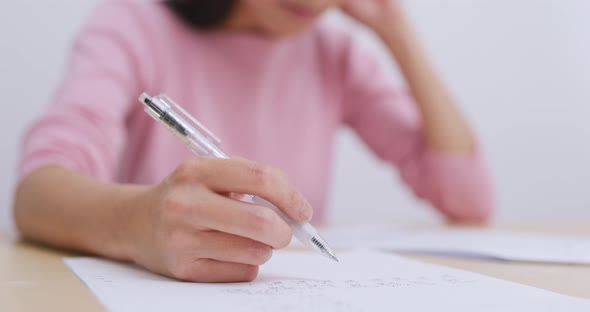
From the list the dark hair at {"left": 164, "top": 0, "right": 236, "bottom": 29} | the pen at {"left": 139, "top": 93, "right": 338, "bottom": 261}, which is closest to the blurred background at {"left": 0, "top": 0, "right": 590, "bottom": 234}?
the dark hair at {"left": 164, "top": 0, "right": 236, "bottom": 29}

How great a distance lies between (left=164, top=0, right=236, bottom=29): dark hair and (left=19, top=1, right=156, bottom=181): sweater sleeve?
0.07m

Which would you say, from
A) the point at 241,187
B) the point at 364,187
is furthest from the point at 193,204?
the point at 364,187

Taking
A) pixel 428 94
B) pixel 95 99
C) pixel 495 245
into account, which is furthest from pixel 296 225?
pixel 428 94

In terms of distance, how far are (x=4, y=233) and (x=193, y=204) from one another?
0.43 m

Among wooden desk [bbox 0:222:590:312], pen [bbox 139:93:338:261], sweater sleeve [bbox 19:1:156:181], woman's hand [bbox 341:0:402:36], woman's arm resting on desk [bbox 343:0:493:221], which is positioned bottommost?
wooden desk [bbox 0:222:590:312]

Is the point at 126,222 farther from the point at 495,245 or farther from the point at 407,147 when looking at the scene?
the point at 407,147

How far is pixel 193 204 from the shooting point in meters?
0.37

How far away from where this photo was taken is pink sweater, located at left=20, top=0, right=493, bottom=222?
2.69 feet

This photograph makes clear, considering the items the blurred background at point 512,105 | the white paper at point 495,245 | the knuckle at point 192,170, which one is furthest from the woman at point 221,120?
the blurred background at point 512,105

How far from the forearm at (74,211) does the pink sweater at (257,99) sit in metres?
0.14

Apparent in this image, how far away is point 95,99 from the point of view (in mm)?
706

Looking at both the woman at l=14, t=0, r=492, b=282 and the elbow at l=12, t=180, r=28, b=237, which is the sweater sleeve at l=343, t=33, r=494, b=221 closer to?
the woman at l=14, t=0, r=492, b=282

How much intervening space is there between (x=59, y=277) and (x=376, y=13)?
2.57ft

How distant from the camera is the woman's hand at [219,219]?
370 mm
